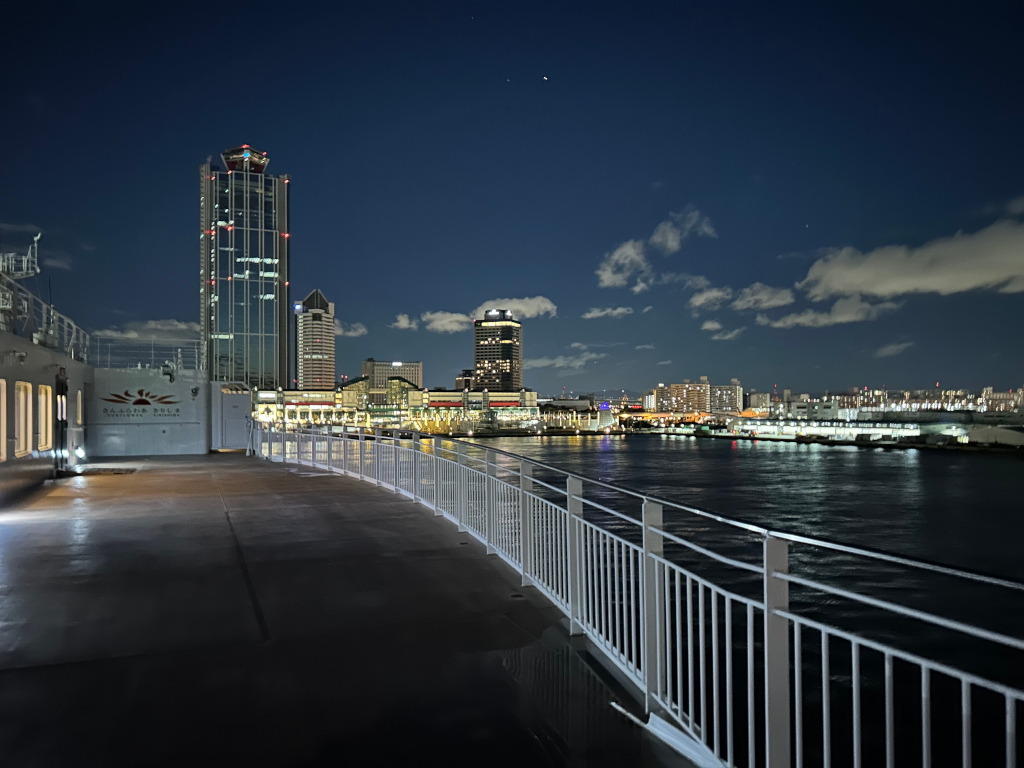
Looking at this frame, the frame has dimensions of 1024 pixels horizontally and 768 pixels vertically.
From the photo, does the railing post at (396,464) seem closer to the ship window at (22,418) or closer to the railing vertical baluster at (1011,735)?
the ship window at (22,418)

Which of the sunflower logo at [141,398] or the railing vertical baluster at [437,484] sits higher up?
the sunflower logo at [141,398]

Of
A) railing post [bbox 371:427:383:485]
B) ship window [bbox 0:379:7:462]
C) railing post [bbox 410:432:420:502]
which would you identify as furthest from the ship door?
railing post [bbox 410:432:420:502]

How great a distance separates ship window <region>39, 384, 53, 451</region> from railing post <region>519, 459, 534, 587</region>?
1332 cm

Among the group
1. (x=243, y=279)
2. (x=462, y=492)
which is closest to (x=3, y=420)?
(x=462, y=492)

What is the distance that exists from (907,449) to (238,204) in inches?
5613

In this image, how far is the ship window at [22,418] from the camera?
13.3 m

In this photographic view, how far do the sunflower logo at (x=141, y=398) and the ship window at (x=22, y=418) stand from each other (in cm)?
981

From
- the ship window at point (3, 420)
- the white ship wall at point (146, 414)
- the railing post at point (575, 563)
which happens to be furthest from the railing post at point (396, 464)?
the white ship wall at point (146, 414)

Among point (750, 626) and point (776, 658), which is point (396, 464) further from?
point (776, 658)

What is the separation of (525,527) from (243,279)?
512 feet

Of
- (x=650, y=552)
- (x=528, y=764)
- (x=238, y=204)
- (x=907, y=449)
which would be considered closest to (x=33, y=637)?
(x=528, y=764)

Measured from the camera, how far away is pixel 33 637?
16.6ft

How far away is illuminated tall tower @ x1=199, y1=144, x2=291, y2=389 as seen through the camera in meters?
149

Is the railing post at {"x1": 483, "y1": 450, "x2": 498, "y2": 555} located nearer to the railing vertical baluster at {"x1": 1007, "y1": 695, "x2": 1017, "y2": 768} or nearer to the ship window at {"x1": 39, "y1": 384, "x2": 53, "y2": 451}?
the railing vertical baluster at {"x1": 1007, "y1": 695, "x2": 1017, "y2": 768}
